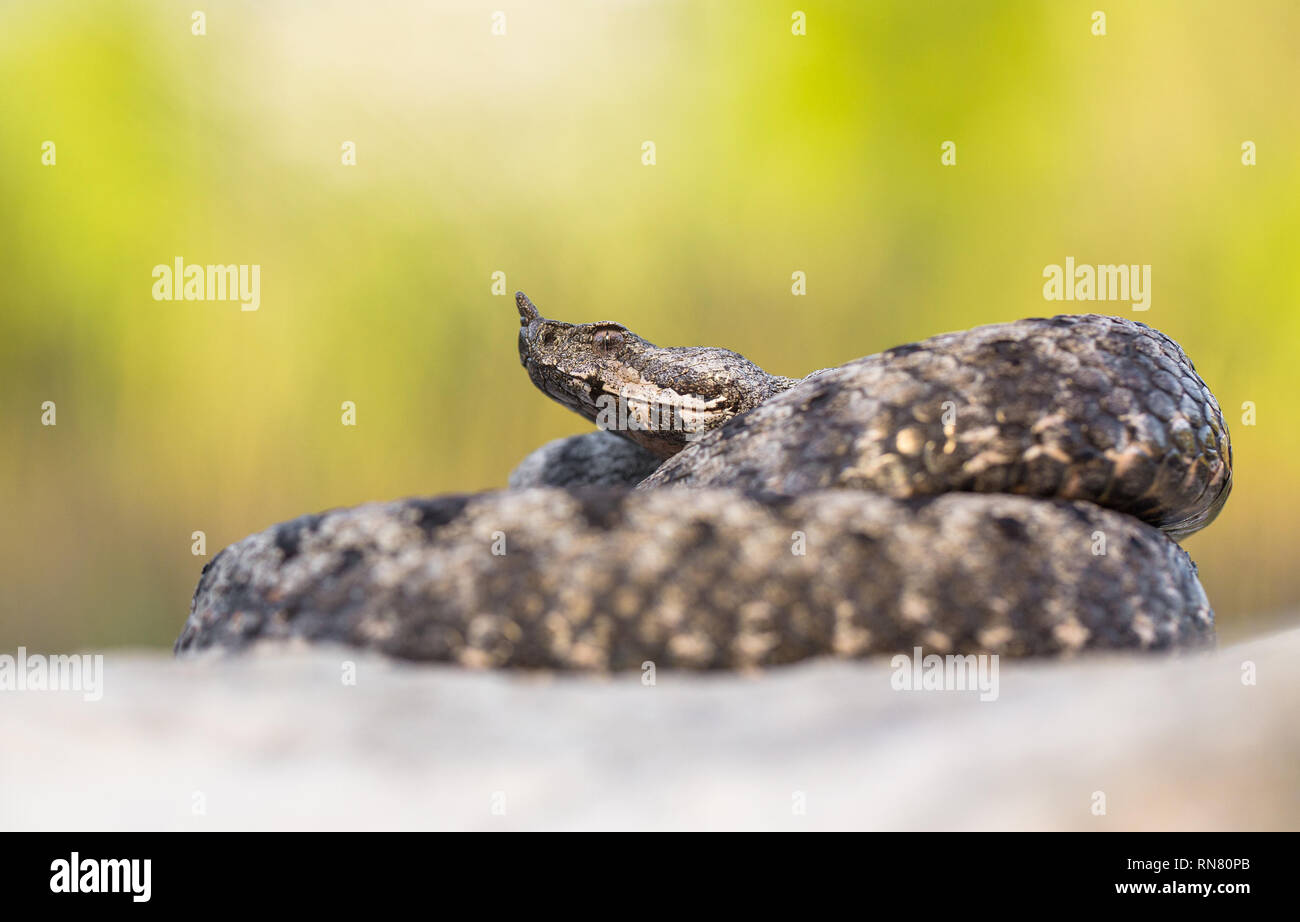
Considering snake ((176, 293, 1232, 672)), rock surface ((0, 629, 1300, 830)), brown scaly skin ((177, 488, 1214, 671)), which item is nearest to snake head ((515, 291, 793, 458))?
snake ((176, 293, 1232, 672))

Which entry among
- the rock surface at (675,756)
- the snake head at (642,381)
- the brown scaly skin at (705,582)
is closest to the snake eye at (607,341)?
A: the snake head at (642,381)

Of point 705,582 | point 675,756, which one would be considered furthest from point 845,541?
point 675,756

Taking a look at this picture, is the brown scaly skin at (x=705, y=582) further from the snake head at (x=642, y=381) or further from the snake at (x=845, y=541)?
the snake head at (x=642, y=381)

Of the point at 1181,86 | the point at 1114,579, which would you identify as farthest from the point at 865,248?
the point at 1114,579

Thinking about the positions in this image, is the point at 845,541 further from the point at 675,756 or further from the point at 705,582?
the point at 675,756

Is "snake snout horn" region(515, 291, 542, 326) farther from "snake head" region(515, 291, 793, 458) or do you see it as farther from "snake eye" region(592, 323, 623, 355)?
"snake eye" region(592, 323, 623, 355)
